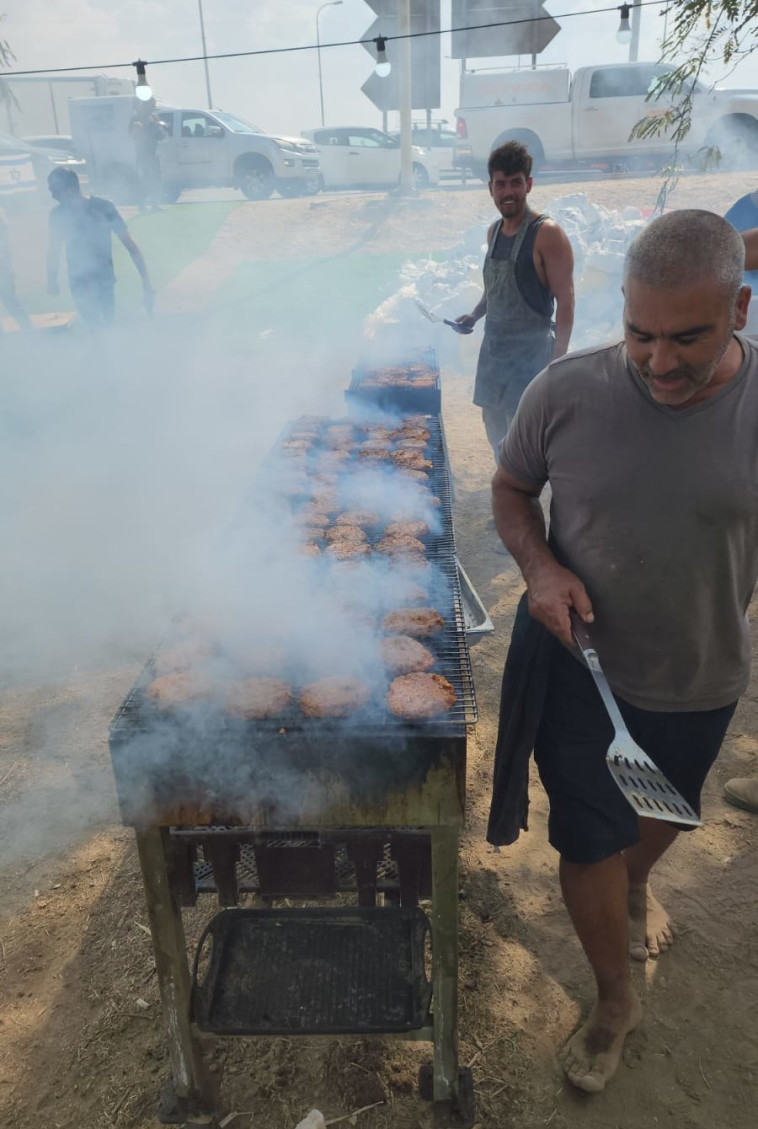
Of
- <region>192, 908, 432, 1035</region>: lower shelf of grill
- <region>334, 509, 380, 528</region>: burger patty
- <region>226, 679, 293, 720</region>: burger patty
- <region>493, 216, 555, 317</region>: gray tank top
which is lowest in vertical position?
<region>192, 908, 432, 1035</region>: lower shelf of grill

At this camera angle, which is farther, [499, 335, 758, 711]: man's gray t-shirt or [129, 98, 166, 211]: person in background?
[129, 98, 166, 211]: person in background

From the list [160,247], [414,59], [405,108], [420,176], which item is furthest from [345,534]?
[420,176]

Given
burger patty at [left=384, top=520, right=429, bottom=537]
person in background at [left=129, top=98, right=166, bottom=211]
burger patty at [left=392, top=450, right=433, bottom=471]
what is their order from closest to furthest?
burger patty at [left=384, top=520, right=429, bottom=537] < burger patty at [left=392, top=450, right=433, bottom=471] < person in background at [left=129, top=98, right=166, bottom=211]

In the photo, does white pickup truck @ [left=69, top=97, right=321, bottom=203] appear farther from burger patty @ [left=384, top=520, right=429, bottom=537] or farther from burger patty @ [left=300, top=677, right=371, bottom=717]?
burger patty @ [left=300, top=677, right=371, bottom=717]

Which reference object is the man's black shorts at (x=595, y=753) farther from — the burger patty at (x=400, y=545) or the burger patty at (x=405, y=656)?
the burger patty at (x=400, y=545)

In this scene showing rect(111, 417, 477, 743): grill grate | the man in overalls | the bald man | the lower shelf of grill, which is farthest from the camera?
the man in overalls

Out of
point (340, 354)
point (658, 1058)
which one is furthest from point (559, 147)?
point (658, 1058)

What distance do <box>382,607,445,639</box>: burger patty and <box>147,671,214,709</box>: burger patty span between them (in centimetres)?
65

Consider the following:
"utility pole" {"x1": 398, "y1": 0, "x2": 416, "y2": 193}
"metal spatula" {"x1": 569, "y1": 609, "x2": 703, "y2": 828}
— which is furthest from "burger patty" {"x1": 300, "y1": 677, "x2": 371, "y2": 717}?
"utility pole" {"x1": 398, "y1": 0, "x2": 416, "y2": 193}

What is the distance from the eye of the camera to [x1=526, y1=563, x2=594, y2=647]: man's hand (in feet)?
6.37

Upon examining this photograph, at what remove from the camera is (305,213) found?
16.7 m

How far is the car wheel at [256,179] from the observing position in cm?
1766

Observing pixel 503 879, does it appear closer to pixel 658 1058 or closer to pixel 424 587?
pixel 658 1058

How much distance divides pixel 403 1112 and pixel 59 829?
72.8 inches
